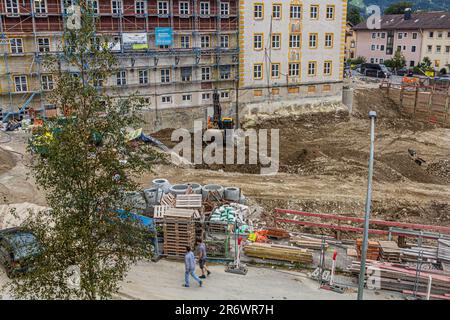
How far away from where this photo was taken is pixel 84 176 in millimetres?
11711

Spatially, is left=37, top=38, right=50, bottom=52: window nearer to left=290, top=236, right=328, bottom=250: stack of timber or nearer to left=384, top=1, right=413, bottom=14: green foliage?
left=290, top=236, right=328, bottom=250: stack of timber

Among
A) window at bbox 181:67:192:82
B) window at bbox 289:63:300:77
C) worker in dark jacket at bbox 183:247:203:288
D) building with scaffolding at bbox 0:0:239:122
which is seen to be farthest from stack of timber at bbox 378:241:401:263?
window at bbox 289:63:300:77

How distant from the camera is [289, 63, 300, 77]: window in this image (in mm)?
50156

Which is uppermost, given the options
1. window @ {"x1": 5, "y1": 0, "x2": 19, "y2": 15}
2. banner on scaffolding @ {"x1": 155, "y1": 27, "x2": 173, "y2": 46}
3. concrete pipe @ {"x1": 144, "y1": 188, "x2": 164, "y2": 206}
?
window @ {"x1": 5, "y1": 0, "x2": 19, "y2": 15}

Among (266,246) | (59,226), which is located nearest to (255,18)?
(266,246)

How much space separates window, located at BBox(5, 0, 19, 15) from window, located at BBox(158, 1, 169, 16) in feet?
39.3

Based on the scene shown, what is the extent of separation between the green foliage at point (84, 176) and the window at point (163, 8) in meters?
32.0

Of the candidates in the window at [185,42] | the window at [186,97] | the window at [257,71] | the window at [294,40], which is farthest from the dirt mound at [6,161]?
the window at [294,40]

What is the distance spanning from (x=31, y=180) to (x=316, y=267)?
1924cm

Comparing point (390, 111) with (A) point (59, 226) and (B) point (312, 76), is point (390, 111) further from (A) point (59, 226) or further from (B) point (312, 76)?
(A) point (59, 226)

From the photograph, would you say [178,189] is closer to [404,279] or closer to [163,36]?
[404,279]

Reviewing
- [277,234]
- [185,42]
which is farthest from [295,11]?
[277,234]

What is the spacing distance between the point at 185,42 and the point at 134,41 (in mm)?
5323

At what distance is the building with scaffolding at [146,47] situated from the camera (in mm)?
37625
